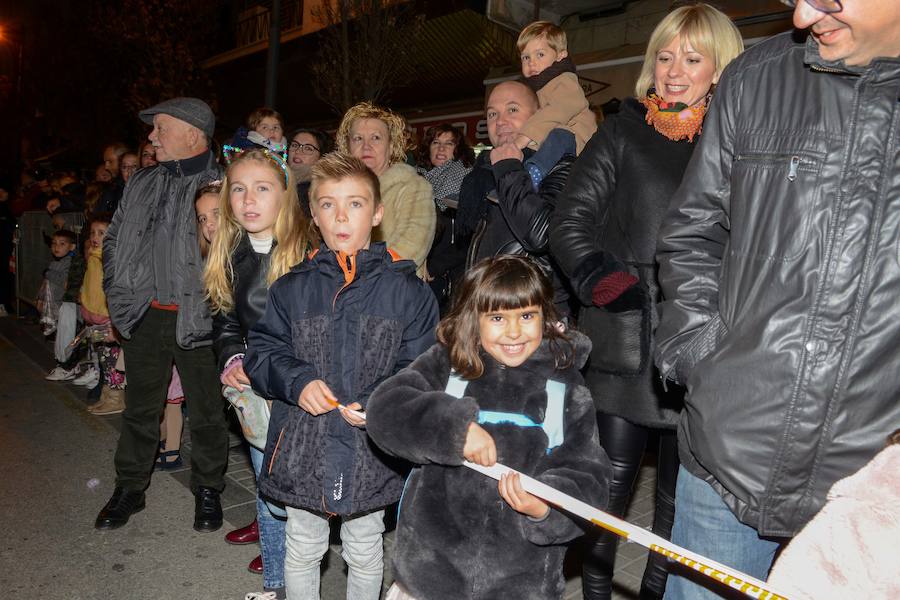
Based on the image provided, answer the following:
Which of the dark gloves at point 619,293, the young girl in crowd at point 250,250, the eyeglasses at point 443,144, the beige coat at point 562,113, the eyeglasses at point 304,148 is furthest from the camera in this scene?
the eyeglasses at point 304,148

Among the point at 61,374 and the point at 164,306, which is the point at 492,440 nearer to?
the point at 164,306

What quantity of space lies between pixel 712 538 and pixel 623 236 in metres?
1.22

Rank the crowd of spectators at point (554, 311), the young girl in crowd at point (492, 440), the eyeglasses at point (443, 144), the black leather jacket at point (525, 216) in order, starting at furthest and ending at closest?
1. the eyeglasses at point (443, 144)
2. the black leather jacket at point (525, 216)
3. the young girl in crowd at point (492, 440)
4. the crowd of spectators at point (554, 311)

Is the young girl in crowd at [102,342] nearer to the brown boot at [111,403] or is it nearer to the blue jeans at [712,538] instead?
the brown boot at [111,403]

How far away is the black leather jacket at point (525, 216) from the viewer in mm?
3135

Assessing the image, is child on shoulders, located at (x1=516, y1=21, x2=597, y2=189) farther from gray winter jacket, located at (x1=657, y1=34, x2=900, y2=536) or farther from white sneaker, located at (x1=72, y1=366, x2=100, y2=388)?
white sneaker, located at (x1=72, y1=366, x2=100, y2=388)

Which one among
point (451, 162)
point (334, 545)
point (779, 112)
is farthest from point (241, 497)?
point (779, 112)

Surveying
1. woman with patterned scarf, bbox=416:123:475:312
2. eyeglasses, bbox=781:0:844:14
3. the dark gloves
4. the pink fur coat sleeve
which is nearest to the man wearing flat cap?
woman with patterned scarf, bbox=416:123:475:312

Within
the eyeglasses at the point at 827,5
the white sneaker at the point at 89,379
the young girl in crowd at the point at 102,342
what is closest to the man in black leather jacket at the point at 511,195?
the eyeglasses at the point at 827,5

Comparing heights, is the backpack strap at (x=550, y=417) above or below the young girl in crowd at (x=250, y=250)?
below

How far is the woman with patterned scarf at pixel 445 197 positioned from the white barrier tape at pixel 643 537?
2445 millimetres

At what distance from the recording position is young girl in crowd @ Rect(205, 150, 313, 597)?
3.29 metres

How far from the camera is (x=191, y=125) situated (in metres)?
4.18

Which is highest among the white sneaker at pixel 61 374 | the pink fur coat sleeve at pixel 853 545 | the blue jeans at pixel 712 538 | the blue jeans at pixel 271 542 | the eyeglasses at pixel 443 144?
the eyeglasses at pixel 443 144
